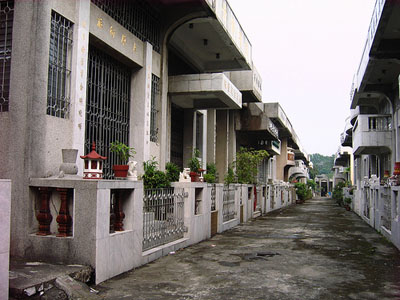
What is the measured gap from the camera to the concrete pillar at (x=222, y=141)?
22.5m

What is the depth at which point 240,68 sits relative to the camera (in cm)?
1781

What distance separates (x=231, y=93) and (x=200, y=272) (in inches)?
355

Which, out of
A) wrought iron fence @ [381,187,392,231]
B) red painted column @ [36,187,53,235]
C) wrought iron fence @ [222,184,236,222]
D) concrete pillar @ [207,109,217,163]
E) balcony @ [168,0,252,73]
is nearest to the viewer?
red painted column @ [36,187,53,235]

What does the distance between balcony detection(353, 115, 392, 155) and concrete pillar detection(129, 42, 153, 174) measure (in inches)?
460

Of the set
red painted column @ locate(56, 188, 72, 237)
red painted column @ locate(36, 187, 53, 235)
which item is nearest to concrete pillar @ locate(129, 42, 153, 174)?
red painted column @ locate(36, 187, 53, 235)

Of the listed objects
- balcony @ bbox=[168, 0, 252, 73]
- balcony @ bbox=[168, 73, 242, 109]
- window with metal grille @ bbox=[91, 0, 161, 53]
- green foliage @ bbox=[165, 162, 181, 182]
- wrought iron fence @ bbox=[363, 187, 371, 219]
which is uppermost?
balcony @ bbox=[168, 0, 252, 73]

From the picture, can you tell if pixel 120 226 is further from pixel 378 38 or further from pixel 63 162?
pixel 378 38

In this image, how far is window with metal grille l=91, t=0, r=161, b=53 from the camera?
10.7 m

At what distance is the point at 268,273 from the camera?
7434mm

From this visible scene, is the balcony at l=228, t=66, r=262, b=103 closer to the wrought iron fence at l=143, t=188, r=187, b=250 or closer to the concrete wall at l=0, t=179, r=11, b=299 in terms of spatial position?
the wrought iron fence at l=143, t=188, r=187, b=250

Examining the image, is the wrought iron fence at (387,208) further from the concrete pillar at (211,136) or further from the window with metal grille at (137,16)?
the concrete pillar at (211,136)

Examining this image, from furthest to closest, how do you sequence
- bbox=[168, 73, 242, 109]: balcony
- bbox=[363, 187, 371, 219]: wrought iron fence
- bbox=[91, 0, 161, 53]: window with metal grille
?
bbox=[363, 187, 371, 219]: wrought iron fence < bbox=[168, 73, 242, 109]: balcony < bbox=[91, 0, 161, 53]: window with metal grille

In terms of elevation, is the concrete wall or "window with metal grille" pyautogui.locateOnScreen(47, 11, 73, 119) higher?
"window with metal grille" pyautogui.locateOnScreen(47, 11, 73, 119)

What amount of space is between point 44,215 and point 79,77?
3.27 m
